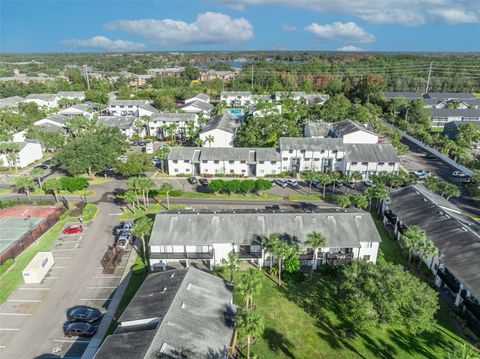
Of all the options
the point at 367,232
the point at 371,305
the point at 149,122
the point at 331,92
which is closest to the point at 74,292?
the point at 371,305

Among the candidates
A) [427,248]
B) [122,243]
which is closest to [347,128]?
[427,248]

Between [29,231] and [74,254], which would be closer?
[74,254]

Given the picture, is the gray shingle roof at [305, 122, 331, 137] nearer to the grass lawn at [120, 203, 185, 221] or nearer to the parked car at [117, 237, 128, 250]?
the grass lawn at [120, 203, 185, 221]

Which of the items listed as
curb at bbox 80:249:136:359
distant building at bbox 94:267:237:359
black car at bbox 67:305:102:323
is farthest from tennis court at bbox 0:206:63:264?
distant building at bbox 94:267:237:359

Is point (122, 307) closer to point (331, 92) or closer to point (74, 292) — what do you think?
point (74, 292)

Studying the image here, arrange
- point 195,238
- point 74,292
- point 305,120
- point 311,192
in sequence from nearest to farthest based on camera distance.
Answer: point 74,292 < point 195,238 < point 311,192 < point 305,120

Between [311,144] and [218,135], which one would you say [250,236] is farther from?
[218,135]
